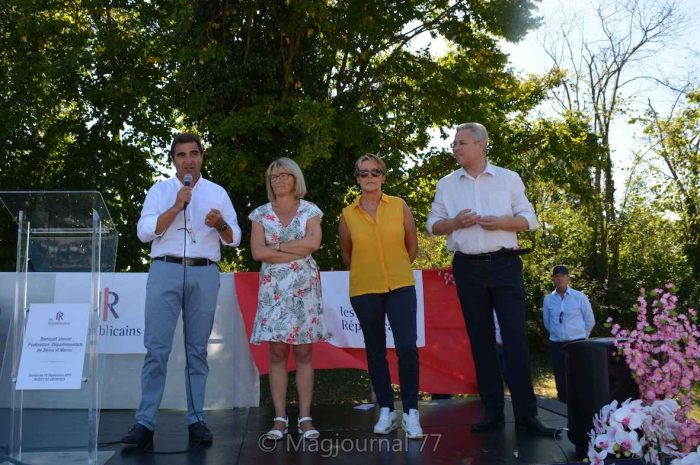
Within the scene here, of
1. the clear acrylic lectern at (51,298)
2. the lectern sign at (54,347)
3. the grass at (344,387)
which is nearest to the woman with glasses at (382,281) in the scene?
the clear acrylic lectern at (51,298)

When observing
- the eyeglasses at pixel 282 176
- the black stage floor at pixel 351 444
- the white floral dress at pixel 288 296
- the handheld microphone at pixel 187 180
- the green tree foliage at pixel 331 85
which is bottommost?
the black stage floor at pixel 351 444

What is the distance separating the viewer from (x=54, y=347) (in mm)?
3570

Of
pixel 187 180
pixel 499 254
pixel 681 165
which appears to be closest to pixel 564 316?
pixel 499 254

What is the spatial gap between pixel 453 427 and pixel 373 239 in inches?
50.9

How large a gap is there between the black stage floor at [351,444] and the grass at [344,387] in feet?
17.7

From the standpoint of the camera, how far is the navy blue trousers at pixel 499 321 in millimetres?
4324

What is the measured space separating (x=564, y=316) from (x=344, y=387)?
15.2ft

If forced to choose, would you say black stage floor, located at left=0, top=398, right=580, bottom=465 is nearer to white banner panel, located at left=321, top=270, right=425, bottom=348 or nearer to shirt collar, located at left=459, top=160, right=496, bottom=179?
white banner panel, located at left=321, top=270, right=425, bottom=348

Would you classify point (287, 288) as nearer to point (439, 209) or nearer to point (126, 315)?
point (439, 209)

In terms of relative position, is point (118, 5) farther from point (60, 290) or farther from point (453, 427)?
point (453, 427)

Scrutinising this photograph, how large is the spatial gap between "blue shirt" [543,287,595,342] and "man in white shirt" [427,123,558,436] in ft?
13.6

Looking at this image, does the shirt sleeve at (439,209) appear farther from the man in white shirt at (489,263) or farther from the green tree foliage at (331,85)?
the green tree foliage at (331,85)

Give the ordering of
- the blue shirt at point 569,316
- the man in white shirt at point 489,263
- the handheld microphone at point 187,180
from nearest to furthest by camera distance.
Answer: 1. the handheld microphone at point 187,180
2. the man in white shirt at point 489,263
3. the blue shirt at point 569,316

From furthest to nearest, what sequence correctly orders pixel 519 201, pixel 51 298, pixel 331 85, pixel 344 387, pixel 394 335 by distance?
pixel 344 387 < pixel 331 85 < pixel 519 201 < pixel 394 335 < pixel 51 298
